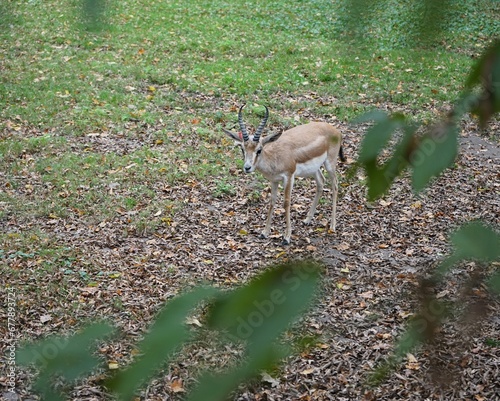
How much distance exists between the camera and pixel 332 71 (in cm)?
1224

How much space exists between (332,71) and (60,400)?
1170 cm

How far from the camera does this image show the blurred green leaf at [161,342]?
793mm

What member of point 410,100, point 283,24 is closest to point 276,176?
point 410,100

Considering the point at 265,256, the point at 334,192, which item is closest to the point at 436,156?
the point at 265,256

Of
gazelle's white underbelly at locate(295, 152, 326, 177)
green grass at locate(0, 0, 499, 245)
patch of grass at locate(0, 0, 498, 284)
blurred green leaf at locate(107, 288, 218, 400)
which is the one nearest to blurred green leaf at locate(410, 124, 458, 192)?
blurred green leaf at locate(107, 288, 218, 400)

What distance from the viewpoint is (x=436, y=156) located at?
833 millimetres

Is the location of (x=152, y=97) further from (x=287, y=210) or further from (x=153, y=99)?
(x=287, y=210)

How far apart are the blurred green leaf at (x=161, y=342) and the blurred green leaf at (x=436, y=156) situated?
30cm

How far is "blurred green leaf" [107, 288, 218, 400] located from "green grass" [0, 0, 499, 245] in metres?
4.50

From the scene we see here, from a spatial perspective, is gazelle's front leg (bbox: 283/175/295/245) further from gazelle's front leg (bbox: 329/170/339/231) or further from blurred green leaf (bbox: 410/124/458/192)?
blurred green leaf (bbox: 410/124/458/192)

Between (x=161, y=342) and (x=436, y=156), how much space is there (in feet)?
1.34

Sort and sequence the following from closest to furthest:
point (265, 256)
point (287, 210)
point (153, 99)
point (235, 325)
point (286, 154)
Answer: point (235, 325), point (265, 256), point (287, 210), point (286, 154), point (153, 99)

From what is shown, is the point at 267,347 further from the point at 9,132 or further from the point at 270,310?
the point at 9,132

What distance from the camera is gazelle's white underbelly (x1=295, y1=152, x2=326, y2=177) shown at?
7012 millimetres
